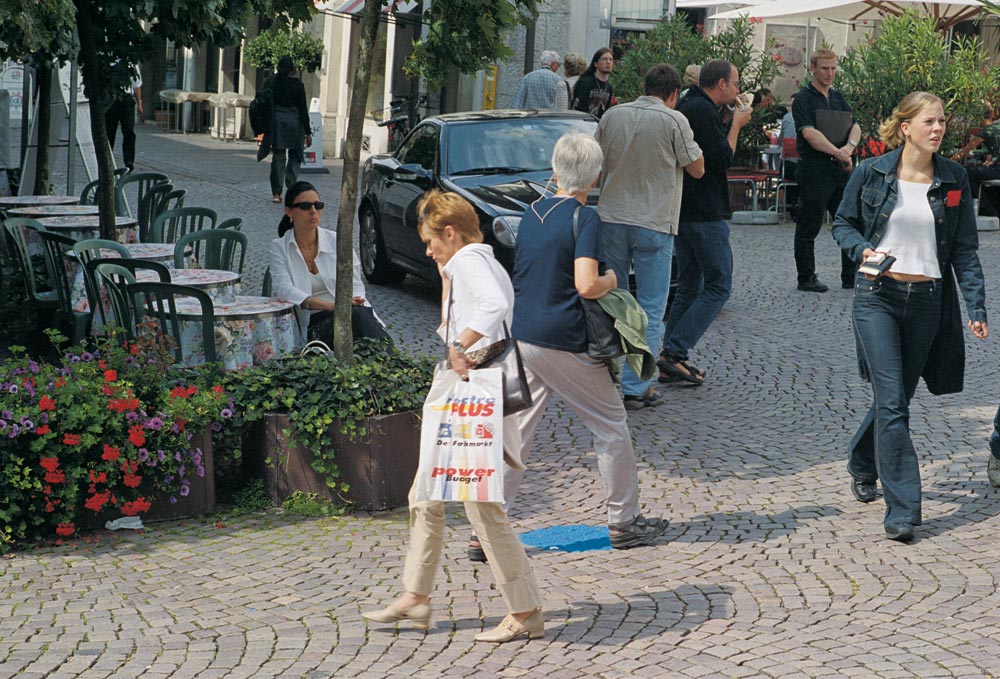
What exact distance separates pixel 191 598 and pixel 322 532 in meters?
0.88

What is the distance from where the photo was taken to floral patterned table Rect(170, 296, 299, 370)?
7061 millimetres

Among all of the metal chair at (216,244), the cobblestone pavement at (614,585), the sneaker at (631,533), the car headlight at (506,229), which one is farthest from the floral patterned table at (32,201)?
the sneaker at (631,533)

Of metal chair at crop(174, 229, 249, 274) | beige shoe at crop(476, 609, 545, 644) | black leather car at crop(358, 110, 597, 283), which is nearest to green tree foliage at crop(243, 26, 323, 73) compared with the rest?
black leather car at crop(358, 110, 597, 283)

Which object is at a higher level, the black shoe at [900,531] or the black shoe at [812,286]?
the black shoe at [812,286]

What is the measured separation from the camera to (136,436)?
583 centimetres

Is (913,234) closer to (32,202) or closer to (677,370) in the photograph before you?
(677,370)

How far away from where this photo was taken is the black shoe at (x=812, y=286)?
494 inches

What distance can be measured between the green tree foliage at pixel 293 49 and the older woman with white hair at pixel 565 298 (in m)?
22.2

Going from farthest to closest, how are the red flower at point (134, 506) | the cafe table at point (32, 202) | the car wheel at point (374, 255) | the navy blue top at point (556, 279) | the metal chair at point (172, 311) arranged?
the car wheel at point (374, 255) < the cafe table at point (32, 202) < the metal chair at point (172, 311) < the red flower at point (134, 506) < the navy blue top at point (556, 279)

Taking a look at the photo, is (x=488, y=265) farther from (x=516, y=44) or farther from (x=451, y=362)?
(x=516, y=44)

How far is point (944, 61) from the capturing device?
17.6 m

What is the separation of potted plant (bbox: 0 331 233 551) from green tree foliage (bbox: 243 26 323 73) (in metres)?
21.5

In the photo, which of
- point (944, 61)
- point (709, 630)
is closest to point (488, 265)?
point (709, 630)

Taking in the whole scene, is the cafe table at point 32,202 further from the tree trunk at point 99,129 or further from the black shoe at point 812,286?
the black shoe at point 812,286
